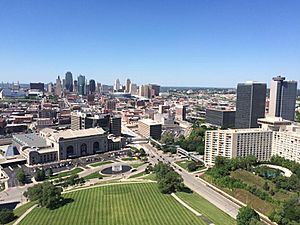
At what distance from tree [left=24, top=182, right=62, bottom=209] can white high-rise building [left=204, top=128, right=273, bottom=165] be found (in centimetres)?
4433

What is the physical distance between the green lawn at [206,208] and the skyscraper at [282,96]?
274 ft

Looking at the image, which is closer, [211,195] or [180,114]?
[211,195]

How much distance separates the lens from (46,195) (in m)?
54.1

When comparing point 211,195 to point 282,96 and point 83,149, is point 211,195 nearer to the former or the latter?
point 83,149

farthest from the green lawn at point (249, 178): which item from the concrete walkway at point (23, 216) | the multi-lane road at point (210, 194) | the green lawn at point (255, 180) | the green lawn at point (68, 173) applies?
the concrete walkway at point (23, 216)

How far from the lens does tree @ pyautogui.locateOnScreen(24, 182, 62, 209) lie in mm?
53731

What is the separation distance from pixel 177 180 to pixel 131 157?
32.8 m

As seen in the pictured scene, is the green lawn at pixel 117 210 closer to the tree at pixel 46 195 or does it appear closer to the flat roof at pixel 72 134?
the tree at pixel 46 195

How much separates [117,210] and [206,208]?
53.2 ft

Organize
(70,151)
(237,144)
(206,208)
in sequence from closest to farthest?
(206,208) < (237,144) < (70,151)

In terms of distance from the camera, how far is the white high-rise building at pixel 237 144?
267 ft

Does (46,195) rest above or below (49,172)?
above

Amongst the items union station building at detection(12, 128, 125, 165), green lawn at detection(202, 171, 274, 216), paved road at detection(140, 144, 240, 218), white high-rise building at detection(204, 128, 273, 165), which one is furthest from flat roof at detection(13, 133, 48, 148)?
green lawn at detection(202, 171, 274, 216)

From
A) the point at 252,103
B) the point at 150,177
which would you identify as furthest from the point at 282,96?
the point at 150,177
